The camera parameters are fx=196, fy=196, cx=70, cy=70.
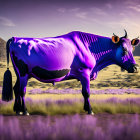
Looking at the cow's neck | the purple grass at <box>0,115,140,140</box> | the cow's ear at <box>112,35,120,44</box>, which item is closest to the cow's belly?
the cow's neck

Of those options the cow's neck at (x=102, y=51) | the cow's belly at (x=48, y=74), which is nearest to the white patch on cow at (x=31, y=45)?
the cow's belly at (x=48, y=74)

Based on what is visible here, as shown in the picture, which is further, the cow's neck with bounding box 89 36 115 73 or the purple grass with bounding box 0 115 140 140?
the cow's neck with bounding box 89 36 115 73

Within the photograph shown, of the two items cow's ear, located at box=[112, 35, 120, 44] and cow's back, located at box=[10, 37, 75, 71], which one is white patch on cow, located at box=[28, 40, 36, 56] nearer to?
cow's back, located at box=[10, 37, 75, 71]

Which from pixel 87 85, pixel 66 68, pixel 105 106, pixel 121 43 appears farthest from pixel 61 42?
pixel 105 106

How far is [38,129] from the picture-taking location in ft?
10.5

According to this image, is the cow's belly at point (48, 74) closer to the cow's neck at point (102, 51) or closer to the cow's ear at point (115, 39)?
the cow's neck at point (102, 51)

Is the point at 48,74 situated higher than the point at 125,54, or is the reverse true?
the point at 125,54

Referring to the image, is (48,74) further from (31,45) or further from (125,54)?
(125,54)

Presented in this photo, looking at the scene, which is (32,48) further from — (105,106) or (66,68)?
(105,106)

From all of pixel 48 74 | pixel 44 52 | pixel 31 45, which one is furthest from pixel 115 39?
Answer: pixel 31 45

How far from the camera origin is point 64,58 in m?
5.54

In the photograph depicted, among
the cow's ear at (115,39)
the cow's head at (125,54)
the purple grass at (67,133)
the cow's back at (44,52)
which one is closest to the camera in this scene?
the purple grass at (67,133)

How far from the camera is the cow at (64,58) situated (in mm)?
5301

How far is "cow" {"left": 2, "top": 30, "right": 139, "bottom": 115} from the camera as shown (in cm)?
530
